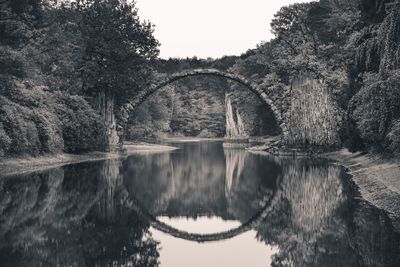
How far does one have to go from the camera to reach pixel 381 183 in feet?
57.7

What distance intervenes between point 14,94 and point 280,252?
24989mm

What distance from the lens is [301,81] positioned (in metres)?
43.1

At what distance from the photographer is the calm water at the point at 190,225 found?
341 inches

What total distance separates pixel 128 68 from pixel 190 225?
3441 centimetres

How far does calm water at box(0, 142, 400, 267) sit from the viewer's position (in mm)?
8664

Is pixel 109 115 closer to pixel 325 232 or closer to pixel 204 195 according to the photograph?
pixel 204 195

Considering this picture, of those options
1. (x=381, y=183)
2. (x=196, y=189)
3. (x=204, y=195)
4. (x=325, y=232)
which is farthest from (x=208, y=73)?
(x=325, y=232)

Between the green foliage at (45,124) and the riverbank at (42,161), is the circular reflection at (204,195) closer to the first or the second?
the riverbank at (42,161)

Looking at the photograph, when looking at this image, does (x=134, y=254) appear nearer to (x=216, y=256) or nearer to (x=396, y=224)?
(x=216, y=256)

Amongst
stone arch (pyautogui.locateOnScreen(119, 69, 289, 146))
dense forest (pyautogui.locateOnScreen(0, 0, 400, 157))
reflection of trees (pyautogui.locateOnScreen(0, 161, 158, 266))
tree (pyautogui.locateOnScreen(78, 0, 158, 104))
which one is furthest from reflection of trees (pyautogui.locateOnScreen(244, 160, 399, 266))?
stone arch (pyautogui.locateOnScreen(119, 69, 289, 146))

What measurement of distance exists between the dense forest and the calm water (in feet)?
13.9

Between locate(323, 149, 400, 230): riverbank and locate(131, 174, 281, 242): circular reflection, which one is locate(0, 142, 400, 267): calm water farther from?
locate(323, 149, 400, 230): riverbank

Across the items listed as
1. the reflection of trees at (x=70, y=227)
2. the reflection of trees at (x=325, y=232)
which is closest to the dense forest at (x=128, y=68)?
the reflection of trees at (x=325, y=232)

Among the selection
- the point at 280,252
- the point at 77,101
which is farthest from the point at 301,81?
the point at 280,252
